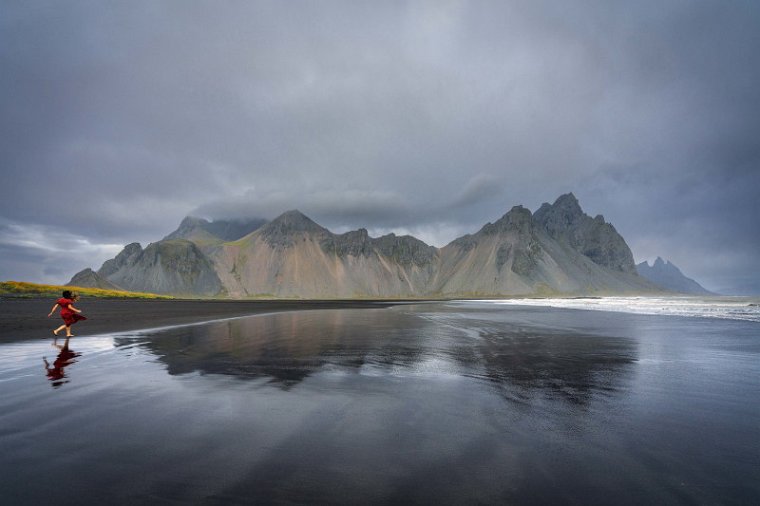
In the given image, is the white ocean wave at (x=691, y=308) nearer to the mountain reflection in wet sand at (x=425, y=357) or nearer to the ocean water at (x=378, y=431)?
the mountain reflection in wet sand at (x=425, y=357)

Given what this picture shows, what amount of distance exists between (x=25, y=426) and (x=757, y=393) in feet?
52.6

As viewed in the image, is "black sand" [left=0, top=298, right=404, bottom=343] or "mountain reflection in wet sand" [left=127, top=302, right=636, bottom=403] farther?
"black sand" [left=0, top=298, right=404, bottom=343]

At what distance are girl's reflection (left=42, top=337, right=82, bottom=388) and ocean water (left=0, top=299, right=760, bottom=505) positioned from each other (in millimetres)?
102

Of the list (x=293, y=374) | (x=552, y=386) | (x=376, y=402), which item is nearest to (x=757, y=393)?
(x=552, y=386)

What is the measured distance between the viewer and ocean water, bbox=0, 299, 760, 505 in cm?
462

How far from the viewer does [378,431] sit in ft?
22.2

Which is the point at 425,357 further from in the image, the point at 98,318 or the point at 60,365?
the point at 98,318

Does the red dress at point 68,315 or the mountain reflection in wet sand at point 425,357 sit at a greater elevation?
the red dress at point 68,315

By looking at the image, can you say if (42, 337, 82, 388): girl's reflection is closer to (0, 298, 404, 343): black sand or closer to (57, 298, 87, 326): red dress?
(57, 298, 87, 326): red dress

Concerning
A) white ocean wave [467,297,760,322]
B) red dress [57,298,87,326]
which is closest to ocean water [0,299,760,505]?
red dress [57,298,87,326]

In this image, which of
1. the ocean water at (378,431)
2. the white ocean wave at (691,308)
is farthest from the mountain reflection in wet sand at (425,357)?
the white ocean wave at (691,308)

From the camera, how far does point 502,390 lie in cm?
985

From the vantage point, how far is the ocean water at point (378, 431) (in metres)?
4.62

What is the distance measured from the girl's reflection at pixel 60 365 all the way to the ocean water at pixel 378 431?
0.10 m
